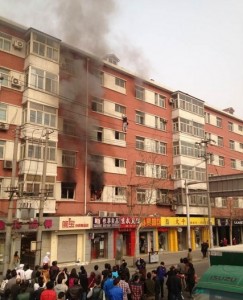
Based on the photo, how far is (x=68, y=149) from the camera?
28.3 m

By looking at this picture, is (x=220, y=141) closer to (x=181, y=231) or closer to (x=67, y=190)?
(x=181, y=231)

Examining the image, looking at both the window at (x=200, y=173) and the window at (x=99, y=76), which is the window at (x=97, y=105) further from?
the window at (x=200, y=173)

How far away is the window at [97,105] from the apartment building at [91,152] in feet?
0.31

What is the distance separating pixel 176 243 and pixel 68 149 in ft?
52.2

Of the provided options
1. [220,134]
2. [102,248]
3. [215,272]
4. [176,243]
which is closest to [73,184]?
[102,248]

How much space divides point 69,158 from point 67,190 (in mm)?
2638

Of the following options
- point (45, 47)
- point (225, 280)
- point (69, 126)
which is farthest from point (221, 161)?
point (225, 280)

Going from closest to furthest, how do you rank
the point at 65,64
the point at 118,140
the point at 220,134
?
the point at 65,64 < the point at 118,140 < the point at 220,134

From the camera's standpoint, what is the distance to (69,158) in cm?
2834

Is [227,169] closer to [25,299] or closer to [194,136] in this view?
[194,136]

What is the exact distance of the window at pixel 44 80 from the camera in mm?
26327

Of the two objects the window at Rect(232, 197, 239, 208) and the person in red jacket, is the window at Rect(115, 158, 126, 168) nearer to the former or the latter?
the window at Rect(232, 197, 239, 208)

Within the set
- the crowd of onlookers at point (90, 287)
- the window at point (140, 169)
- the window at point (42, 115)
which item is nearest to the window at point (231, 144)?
the window at point (140, 169)

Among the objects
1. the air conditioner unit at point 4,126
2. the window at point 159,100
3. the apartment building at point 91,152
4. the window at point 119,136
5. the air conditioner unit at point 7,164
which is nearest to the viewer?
the air conditioner unit at point 7,164
